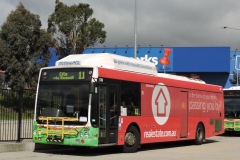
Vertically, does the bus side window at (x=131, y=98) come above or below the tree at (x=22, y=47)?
below

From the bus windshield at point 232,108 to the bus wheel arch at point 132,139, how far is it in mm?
10809

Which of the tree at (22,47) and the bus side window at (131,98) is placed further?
the tree at (22,47)

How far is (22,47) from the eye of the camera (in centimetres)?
3481

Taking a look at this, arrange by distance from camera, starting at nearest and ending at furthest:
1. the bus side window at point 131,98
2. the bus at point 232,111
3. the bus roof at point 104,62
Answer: the bus roof at point 104,62, the bus side window at point 131,98, the bus at point 232,111

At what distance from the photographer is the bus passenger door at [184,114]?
19.8 m

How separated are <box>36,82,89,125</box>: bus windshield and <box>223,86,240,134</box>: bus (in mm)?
13457

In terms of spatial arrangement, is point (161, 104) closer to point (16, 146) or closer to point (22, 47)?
point (16, 146)

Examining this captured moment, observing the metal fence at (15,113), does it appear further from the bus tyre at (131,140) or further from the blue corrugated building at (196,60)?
the blue corrugated building at (196,60)

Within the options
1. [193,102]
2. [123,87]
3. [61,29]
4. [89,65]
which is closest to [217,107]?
[193,102]

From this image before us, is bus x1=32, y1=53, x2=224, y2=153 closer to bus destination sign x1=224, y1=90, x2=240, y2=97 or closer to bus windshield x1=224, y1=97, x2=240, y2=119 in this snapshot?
bus windshield x1=224, y1=97, x2=240, y2=119

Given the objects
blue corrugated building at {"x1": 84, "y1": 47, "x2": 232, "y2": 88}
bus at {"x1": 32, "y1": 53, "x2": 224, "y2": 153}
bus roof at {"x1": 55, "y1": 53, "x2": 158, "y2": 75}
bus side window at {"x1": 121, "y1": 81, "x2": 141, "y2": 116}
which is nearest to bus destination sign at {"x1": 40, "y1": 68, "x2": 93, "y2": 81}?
bus at {"x1": 32, "y1": 53, "x2": 224, "y2": 153}

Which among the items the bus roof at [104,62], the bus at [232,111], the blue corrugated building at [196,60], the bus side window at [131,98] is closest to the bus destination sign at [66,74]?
the bus roof at [104,62]

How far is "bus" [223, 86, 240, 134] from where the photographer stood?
25.9 m

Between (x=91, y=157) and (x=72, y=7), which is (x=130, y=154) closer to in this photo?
(x=91, y=157)
